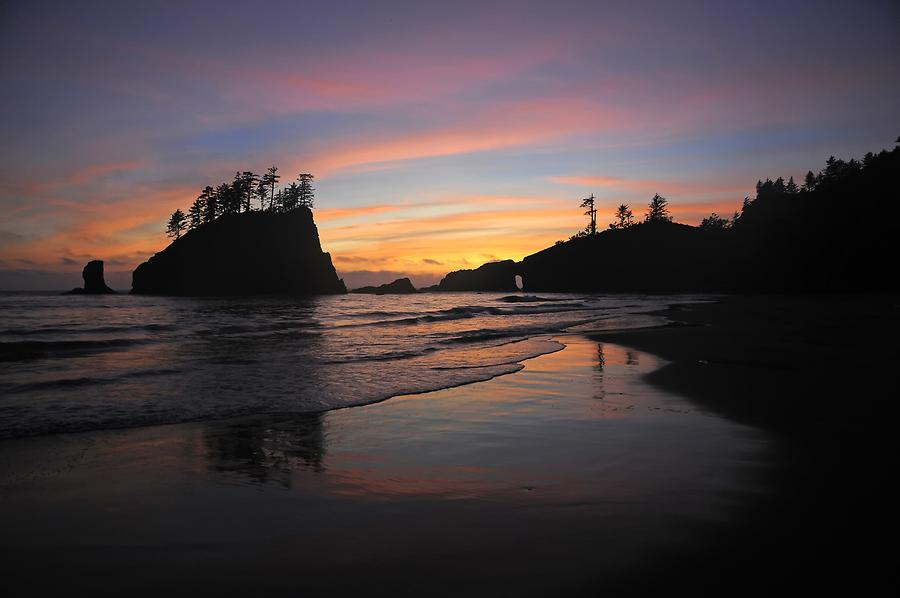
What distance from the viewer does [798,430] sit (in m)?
6.59

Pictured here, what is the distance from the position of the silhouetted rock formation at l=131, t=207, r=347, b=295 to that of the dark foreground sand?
94.2 m

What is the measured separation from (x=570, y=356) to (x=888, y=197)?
76684 millimetres

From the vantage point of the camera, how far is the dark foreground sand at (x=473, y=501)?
3131 mm

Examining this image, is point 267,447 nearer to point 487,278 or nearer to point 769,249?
point 769,249

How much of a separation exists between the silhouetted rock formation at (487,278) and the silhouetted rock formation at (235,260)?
232 ft

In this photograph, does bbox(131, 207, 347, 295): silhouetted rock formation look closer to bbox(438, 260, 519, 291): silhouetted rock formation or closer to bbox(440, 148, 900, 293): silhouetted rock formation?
bbox(440, 148, 900, 293): silhouetted rock formation

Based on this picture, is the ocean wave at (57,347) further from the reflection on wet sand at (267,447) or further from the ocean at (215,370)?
the reflection on wet sand at (267,447)

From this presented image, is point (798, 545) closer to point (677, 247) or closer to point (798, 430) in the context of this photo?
point (798, 430)

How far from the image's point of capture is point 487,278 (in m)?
157

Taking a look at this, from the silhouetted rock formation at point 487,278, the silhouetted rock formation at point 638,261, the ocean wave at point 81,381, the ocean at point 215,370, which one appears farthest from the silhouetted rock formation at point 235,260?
the ocean wave at point 81,381

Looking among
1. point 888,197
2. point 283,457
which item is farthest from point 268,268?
point 888,197

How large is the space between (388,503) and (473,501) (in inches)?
31.6

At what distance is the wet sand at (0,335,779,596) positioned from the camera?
3.16 metres

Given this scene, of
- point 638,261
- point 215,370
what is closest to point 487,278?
point 638,261
